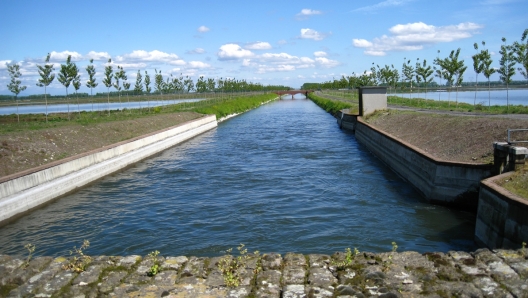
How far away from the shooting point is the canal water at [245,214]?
1062cm

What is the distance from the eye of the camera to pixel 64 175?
53.2ft

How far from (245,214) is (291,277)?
6.59m

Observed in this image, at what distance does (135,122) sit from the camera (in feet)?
103

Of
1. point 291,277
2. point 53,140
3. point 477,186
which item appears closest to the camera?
point 291,277

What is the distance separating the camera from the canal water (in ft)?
34.9

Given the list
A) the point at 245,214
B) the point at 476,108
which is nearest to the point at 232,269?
the point at 245,214

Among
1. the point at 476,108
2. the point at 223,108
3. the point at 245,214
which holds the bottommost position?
the point at 245,214

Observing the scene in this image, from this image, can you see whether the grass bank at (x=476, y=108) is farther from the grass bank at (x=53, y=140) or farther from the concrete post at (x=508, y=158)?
the grass bank at (x=53, y=140)

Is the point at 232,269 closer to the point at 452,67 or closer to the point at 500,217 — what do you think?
the point at 500,217

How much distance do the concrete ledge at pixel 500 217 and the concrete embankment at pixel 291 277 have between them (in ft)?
4.64

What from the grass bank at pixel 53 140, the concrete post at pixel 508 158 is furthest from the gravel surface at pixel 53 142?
the concrete post at pixel 508 158

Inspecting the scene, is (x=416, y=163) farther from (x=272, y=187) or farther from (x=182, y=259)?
(x=182, y=259)

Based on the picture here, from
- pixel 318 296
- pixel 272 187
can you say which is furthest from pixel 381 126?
pixel 318 296

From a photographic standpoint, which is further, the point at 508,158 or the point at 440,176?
the point at 440,176
